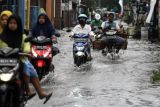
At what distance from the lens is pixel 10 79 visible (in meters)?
8.27

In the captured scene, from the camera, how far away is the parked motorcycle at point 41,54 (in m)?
14.0

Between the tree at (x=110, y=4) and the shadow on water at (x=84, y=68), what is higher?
the shadow on water at (x=84, y=68)

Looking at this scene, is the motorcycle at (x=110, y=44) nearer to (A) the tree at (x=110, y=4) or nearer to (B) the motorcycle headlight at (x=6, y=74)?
(B) the motorcycle headlight at (x=6, y=74)

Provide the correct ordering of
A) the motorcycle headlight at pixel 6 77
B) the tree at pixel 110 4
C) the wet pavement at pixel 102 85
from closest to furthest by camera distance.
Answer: the motorcycle headlight at pixel 6 77 → the wet pavement at pixel 102 85 → the tree at pixel 110 4

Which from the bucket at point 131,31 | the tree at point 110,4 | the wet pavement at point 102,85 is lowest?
the tree at point 110,4

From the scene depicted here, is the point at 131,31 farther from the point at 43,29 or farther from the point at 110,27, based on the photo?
the point at 43,29

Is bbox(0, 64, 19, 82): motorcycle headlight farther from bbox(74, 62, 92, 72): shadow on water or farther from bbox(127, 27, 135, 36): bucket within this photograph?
bbox(127, 27, 135, 36): bucket

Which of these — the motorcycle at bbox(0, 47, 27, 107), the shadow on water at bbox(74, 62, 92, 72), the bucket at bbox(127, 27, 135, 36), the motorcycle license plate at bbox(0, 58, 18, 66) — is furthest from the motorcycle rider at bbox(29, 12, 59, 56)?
the bucket at bbox(127, 27, 135, 36)

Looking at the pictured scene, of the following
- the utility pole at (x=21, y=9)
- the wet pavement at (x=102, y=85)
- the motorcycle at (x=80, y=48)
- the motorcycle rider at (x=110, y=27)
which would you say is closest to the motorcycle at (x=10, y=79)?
the wet pavement at (x=102, y=85)

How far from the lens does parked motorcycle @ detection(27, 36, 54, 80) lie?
13984 mm

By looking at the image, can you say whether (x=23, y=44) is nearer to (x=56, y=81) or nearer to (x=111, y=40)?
(x=56, y=81)

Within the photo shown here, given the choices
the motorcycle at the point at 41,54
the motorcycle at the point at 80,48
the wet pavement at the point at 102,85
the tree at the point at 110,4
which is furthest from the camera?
the tree at the point at 110,4

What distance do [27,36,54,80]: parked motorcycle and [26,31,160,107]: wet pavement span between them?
1.29ft

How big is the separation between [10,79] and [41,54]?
5.79 meters
